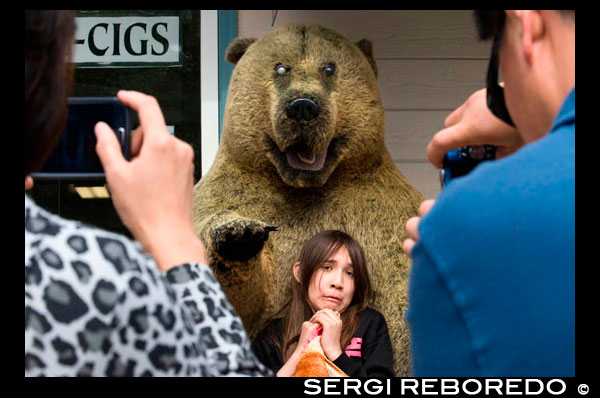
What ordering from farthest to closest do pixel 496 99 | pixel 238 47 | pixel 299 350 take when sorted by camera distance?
pixel 238 47 → pixel 299 350 → pixel 496 99

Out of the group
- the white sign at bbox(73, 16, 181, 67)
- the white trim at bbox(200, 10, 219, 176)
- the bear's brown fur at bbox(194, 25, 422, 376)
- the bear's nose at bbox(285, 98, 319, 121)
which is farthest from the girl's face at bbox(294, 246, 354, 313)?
the white sign at bbox(73, 16, 181, 67)

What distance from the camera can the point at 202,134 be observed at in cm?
210

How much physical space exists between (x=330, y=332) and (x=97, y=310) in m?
0.96

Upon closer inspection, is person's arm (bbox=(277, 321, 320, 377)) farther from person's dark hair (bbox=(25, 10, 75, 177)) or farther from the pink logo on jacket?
person's dark hair (bbox=(25, 10, 75, 177))

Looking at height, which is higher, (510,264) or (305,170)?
(305,170)

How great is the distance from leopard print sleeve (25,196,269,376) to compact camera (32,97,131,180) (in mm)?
173

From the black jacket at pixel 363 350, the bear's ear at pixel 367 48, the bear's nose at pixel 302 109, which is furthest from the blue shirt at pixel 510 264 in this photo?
the bear's ear at pixel 367 48

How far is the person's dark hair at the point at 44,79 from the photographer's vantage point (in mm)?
656

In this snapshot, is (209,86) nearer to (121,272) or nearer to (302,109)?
(302,109)

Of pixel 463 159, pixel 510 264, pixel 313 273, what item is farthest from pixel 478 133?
pixel 313 273

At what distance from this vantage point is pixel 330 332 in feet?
4.95

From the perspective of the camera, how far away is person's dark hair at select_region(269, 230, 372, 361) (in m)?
1.64

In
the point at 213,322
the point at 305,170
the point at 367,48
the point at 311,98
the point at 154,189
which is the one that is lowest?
the point at 213,322
